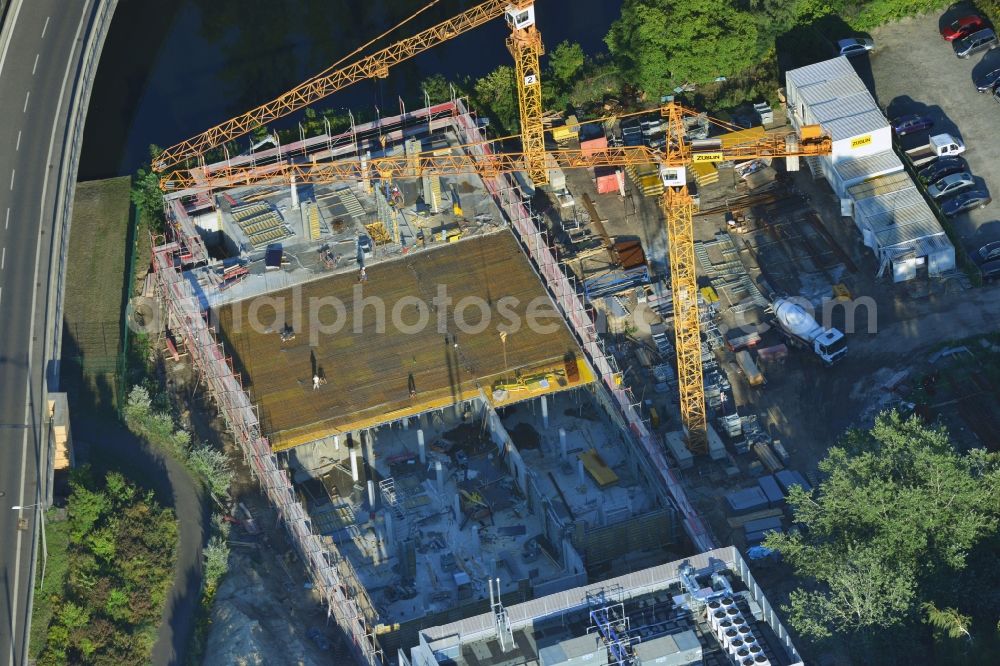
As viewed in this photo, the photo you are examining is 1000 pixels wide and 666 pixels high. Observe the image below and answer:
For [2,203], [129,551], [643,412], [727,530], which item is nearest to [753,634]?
[727,530]

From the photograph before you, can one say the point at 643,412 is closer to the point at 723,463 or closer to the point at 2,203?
the point at 723,463

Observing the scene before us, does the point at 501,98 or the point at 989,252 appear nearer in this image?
the point at 989,252

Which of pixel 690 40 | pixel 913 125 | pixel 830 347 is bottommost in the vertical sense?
pixel 830 347

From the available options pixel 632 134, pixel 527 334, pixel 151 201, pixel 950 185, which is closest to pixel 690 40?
pixel 632 134

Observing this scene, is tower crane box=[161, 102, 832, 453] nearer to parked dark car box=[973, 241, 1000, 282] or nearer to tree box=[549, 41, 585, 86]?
tree box=[549, 41, 585, 86]

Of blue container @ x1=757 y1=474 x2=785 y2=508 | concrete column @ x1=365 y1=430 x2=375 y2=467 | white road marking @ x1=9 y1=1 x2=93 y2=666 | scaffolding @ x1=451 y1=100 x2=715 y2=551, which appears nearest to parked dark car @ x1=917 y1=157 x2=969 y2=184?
scaffolding @ x1=451 y1=100 x2=715 y2=551

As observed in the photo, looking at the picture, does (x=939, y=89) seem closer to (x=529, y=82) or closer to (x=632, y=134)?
(x=632, y=134)
